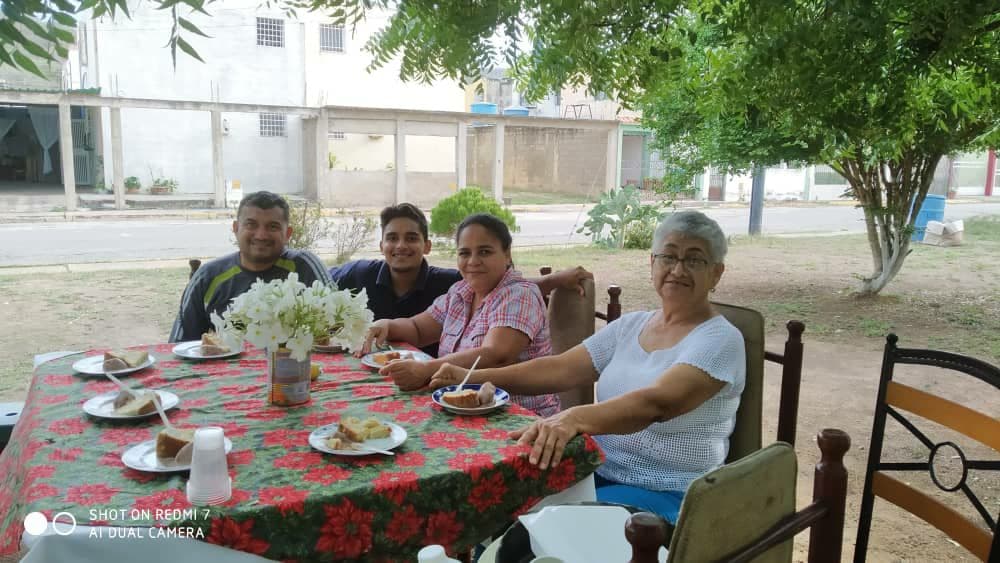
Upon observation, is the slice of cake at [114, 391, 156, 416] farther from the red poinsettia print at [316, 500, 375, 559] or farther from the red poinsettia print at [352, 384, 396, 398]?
the red poinsettia print at [316, 500, 375, 559]

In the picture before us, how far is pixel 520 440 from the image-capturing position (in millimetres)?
1831

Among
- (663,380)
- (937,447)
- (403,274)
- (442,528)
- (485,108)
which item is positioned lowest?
(442,528)

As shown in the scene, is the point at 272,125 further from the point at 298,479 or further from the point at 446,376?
the point at 298,479

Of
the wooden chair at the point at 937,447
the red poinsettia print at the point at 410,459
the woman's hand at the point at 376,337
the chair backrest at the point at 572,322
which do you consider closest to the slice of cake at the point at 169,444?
the red poinsettia print at the point at 410,459

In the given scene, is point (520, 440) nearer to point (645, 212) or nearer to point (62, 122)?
point (645, 212)

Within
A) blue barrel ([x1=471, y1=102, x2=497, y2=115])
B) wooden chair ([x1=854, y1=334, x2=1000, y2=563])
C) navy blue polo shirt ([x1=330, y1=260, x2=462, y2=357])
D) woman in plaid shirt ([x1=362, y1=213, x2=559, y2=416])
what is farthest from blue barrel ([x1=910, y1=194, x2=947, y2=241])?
wooden chair ([x1=854, y1=334, x2=1000, y2=563])

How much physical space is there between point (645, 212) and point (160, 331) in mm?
8014

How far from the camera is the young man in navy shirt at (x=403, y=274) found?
11.3 ft

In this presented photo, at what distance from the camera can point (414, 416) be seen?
→ 6.82 feet

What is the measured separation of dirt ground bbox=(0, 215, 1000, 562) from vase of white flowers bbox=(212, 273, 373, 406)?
2200 mm

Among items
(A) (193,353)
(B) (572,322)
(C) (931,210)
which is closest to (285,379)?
(A) (193,353)

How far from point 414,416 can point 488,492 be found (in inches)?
17.6

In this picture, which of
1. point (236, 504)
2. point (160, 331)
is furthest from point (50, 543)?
point (160, 331)

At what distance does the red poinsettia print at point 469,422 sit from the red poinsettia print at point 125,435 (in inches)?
31.7
